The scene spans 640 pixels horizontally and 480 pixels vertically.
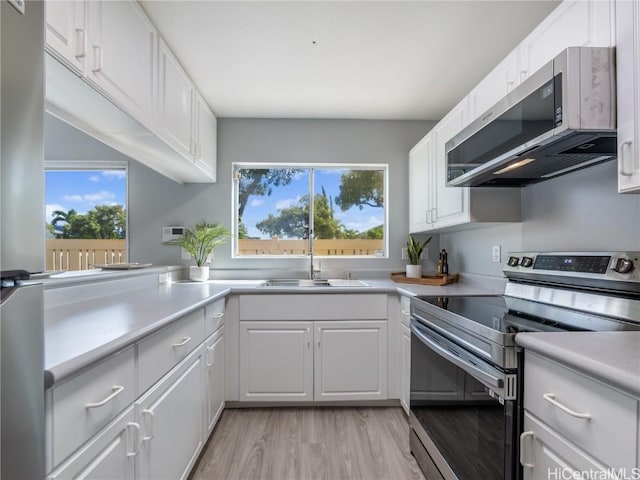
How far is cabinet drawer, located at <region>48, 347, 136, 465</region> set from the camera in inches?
28.0

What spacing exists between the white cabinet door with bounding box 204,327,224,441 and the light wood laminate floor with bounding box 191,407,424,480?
0.45ft

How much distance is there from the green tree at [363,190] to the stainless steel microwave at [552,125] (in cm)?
141

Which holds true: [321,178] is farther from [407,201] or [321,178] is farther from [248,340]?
[248,340]

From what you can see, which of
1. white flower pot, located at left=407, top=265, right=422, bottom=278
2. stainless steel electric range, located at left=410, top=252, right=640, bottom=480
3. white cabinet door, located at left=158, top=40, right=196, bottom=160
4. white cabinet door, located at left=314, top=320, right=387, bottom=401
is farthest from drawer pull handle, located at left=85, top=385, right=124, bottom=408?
white flower pot, located at left=407, top=265, right=422, bottom=278

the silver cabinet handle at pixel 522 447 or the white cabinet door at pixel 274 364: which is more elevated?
the silver cabinet handle at pixel 522 447

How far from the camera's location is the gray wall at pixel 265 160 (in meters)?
2.86

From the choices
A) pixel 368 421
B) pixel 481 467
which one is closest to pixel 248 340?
pixel 368 421

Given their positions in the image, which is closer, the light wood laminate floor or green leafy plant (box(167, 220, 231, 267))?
the light wood laminate floor

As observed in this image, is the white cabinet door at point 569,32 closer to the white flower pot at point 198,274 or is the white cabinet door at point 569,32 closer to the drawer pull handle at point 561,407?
the drawer pull handle at point 561,407

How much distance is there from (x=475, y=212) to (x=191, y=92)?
6.56 ft

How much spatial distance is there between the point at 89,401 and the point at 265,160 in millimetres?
2418

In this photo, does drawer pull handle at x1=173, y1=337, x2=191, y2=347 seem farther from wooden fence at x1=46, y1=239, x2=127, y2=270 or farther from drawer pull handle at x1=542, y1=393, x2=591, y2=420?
wooden fence at x1=46, y1=239, x2=127, y2=270

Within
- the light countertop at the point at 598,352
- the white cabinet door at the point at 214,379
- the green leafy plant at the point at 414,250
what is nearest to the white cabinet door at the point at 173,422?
the white cabinet door at the point at 214,379

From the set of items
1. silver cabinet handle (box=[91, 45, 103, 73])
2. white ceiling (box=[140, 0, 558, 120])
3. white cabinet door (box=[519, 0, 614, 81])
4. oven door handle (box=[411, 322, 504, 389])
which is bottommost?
oven door handle (box=[411, 322, 504, 389])
